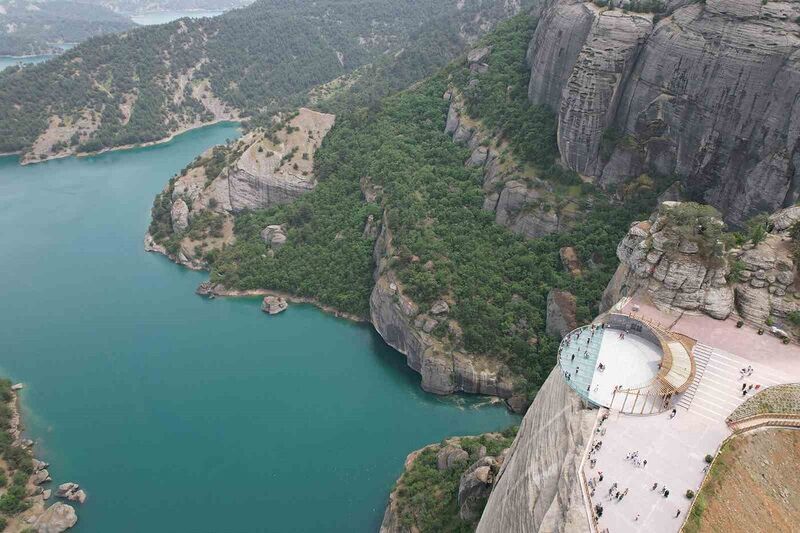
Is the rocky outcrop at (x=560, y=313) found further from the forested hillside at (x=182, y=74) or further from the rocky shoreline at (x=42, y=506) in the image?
the forested hillside at (x=182, y=74)

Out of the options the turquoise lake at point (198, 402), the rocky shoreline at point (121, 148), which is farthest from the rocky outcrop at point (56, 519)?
the rocky shoreline at point (121, 148)

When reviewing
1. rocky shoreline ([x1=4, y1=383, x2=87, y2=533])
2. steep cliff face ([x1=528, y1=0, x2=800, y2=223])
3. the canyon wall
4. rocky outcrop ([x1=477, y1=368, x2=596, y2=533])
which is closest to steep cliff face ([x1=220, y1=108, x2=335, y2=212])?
the canyon wall

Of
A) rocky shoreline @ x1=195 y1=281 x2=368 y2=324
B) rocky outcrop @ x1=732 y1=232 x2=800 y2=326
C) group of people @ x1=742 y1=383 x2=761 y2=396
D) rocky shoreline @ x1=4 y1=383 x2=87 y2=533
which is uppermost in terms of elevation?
rocky outcrop @ x1=732 y1=232 x2=800 y2=326

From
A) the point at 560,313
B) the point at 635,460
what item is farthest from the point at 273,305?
the point at 635,460

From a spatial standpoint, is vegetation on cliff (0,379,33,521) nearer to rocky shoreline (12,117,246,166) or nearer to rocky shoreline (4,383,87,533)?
rocky shoreline (4,383,87,533)

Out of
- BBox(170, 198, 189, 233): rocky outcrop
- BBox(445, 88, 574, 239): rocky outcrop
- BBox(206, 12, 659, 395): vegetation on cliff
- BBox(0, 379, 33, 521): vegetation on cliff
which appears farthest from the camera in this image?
BBox(170, 198, 189, 233): rocky outcrop

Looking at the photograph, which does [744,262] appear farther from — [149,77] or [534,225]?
[149,77]
